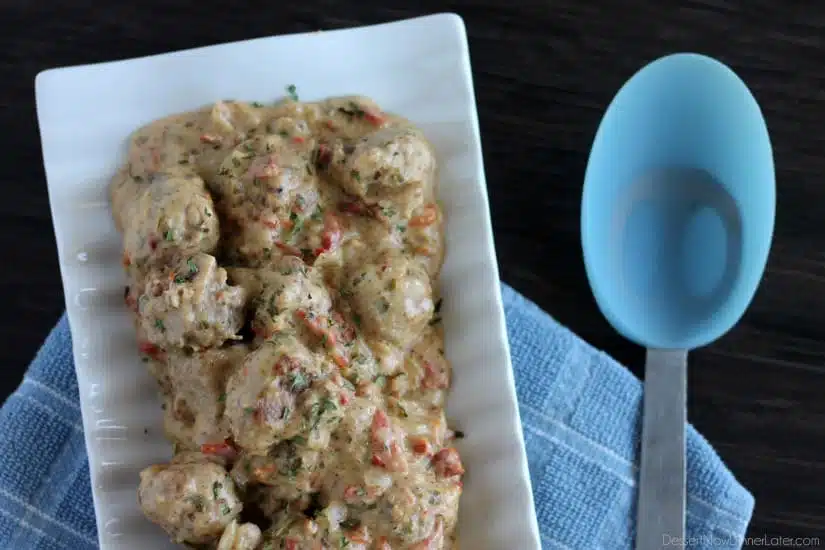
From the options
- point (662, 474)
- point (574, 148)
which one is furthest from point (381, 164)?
point (662, 474)

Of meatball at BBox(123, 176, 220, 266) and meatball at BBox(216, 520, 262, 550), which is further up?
A: meatball at BBox(123, 176, 220, 266)

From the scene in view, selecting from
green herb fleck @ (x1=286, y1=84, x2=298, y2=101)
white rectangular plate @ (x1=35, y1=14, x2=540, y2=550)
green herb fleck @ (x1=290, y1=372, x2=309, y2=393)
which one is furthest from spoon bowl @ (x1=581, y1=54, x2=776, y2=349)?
green herb fleck @ (x1=290, y1=372, x2=309, y2=393)

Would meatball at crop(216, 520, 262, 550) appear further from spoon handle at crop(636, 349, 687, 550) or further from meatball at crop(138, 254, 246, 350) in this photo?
spoon handle at crop(636, 349, 687, 550)

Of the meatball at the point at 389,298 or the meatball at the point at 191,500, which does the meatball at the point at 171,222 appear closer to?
the meatball at the point at 389,298

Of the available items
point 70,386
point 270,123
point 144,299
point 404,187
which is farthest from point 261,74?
point 70,386

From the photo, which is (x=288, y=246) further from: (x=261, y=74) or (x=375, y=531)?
(x=375, y=531)

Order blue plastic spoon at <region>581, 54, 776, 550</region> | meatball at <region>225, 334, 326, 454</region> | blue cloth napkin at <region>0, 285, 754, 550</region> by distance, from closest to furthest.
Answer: meatball at <region>225, 334, 326, 454</region>
blue cloth napkin at <region>0, 285, 754, 550</region>
blue plastic spoon at <region>581, 54, 776, 550</region>

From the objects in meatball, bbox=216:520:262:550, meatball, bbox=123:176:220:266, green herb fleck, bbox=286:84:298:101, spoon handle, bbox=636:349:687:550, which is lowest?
spoon handle, bbox=636:349:687:550
